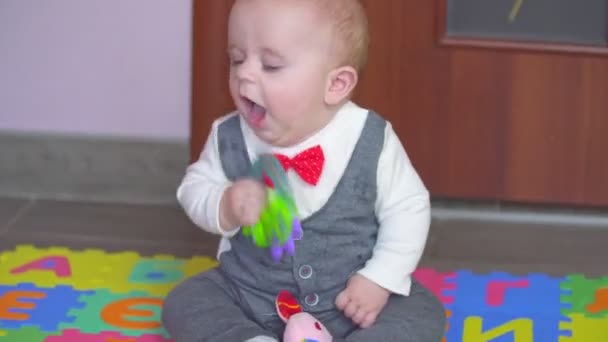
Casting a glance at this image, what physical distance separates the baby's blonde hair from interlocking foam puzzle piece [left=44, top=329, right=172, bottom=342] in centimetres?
43

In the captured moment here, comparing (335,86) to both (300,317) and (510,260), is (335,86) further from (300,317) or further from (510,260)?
(510,260)

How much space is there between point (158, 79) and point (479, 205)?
1.99 ft

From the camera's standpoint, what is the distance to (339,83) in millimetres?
1264

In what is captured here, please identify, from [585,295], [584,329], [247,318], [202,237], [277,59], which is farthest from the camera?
[202,237]

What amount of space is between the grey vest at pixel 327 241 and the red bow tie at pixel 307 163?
36 mm

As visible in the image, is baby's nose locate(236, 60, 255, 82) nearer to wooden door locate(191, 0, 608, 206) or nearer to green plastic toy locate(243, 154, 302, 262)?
green plastic toy locate(243, 154, 302, 262)

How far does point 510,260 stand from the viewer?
5.77ft

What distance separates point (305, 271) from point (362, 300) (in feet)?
0.24

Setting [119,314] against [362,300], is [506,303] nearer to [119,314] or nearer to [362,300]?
[362,300]

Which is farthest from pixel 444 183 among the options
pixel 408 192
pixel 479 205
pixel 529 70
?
pixel 408 192

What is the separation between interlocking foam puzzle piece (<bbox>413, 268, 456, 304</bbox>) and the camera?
5.18 feet

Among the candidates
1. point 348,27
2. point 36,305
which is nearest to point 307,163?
point 348,27

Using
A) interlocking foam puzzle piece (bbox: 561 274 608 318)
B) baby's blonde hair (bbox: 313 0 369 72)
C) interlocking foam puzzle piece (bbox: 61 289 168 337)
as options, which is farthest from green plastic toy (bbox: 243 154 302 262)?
interlocking foam puzzle piece (bbox: 561 274 608 318)

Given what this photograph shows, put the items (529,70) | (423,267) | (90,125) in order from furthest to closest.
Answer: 1. (90,125)
2. (529,70)
3. (423,267)
